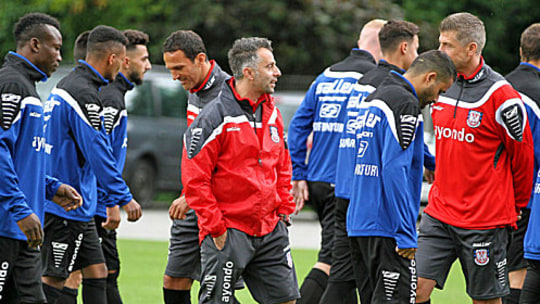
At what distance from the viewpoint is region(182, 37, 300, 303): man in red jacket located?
6121mm

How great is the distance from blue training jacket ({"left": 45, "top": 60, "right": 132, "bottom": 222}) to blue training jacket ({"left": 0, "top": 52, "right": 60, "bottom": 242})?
0.84 meters

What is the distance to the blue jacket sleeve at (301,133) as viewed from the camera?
28.0ft

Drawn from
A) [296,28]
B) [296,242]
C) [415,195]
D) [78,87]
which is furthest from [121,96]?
[296,28]

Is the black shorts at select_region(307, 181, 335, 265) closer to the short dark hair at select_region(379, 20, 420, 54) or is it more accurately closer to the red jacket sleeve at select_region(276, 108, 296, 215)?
the short dark hair at select_region(379, 20, 420, 54)

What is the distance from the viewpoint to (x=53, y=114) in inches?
289

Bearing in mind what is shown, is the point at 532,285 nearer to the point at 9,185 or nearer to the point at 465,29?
the point at 465,29

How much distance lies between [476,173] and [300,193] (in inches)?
79.4

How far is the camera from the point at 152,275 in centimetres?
1145

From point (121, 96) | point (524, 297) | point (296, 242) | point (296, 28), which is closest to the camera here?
point (524, 297)

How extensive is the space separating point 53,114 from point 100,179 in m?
0.66

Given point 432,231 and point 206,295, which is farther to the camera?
point 432,231

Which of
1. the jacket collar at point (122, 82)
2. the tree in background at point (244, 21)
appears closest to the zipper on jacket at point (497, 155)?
the jacket collar at point (122, 82)

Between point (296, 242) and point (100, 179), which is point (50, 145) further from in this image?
point (296, 242)

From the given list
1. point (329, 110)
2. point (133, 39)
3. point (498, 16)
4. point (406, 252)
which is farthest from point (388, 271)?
point (498, 16)
